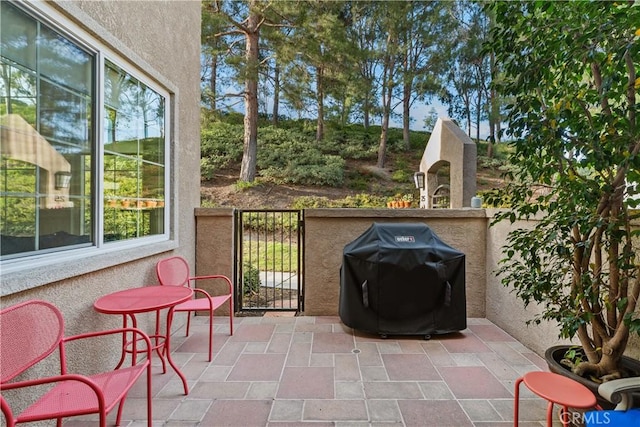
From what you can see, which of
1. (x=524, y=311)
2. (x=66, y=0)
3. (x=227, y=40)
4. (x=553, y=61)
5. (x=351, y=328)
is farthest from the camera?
(x=227, y=40)

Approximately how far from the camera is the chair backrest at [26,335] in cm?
135

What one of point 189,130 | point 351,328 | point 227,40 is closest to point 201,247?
point 189,130

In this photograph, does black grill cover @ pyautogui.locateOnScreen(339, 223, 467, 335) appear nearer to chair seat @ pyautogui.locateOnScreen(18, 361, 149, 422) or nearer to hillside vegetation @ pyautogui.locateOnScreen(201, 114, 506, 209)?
chair seat @ pyautogui.locateOnScreen(18, 361, 149, 422)

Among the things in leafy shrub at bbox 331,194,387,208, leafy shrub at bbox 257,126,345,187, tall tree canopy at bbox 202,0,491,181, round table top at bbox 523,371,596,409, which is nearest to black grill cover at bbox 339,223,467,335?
round table top at bbox 523,371,596,409

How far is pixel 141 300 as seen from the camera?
2043mm

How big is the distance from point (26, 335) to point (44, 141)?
3.50 feet

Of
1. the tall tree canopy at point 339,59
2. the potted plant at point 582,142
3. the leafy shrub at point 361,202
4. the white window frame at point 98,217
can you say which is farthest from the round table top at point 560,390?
the tall tree canopy at point 339,59

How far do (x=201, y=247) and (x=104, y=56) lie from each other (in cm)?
211

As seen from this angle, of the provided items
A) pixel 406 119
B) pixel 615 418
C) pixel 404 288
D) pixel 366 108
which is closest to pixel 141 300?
pixel 404 288

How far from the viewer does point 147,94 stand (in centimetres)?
290

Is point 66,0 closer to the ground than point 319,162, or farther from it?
closer to the ground

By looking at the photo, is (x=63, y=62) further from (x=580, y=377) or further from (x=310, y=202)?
(x=310, y=202)

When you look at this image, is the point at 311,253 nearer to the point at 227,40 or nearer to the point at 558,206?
the point at 558,206

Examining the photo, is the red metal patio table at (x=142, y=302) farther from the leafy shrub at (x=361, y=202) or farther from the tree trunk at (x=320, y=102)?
the tree trunk at (x=320, y=102)
